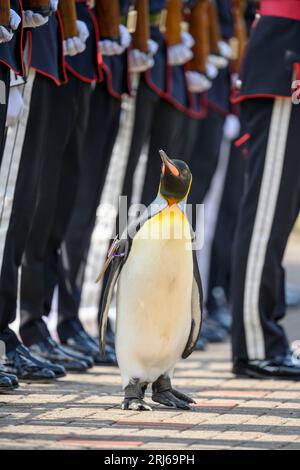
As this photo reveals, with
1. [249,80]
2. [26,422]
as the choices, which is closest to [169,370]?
[26,422]

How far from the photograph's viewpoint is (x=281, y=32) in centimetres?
434

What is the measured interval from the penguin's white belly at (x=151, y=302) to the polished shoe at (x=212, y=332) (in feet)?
6.71

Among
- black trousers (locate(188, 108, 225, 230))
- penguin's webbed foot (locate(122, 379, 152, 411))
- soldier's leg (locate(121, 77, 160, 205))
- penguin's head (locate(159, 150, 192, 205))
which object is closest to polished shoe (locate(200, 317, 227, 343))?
black trousers (locate(188, 108, 225, 230))

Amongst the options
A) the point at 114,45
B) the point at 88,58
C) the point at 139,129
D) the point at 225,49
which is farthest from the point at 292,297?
the point at 88,58

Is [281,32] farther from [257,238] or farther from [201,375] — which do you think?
[201,375]

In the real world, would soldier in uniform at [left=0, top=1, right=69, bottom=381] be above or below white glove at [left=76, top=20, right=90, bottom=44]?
below

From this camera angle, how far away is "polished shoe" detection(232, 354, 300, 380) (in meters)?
4.33

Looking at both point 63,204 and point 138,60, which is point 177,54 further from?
point 63,204

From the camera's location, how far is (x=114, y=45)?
4.53m

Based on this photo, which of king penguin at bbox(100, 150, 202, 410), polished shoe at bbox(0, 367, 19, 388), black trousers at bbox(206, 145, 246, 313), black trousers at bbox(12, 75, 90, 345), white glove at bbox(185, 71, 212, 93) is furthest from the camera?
black trousers at bbox(206, 145, 246, 313)

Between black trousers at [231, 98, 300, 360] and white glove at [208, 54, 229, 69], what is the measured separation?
145 cm

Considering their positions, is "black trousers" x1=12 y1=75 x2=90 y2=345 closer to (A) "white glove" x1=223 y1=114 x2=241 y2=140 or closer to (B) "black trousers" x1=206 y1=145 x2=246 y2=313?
(B) "black trousers" x1=206 y1=145 x2=246 y2=313

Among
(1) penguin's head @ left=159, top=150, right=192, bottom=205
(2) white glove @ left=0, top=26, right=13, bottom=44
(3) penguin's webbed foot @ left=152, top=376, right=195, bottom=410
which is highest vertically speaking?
(2) white glove @ left=0, top=26, right=13, bottom=44

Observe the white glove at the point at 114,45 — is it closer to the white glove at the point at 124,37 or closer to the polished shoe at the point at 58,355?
the white glove at the point at 124,37
